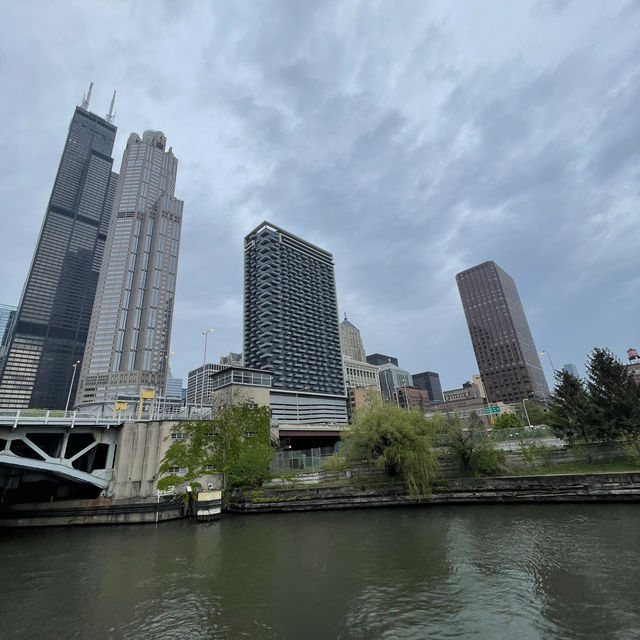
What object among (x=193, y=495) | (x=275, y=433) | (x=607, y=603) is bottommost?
(x=607, y=603)

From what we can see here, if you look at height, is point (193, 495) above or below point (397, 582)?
above

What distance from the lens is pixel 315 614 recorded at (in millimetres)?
14500

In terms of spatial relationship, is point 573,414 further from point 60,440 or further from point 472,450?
point 60,440

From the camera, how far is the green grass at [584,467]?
36.8 meters

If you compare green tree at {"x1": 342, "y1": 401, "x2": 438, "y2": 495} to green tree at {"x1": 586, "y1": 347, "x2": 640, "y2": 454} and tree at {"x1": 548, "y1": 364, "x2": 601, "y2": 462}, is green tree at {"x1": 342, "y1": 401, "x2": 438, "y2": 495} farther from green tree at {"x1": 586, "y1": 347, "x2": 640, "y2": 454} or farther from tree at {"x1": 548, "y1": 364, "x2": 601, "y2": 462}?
green tree at {"x1": 586, "y1": 347, "x2": 640, "y2": 454}

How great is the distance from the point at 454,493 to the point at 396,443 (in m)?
7.72

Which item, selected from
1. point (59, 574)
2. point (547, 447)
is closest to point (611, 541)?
point (547, 447)

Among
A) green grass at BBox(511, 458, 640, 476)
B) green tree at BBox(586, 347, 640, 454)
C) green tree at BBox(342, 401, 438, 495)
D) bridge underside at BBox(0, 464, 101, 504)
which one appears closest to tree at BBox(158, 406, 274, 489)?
bridge underside at BBox(0, 464, 101, 504)

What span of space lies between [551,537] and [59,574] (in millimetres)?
32144

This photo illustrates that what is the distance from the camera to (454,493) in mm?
37188

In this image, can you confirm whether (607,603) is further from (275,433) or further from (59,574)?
(275,433)

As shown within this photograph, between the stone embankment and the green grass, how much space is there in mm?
5074

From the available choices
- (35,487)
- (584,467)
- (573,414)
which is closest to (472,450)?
(584,467)

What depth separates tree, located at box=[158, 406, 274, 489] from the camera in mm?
41375
